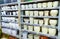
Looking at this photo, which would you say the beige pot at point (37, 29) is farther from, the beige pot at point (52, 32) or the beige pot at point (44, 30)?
the beige pot at point (52, 32)

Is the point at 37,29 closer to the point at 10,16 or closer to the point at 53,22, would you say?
the point at 53,22

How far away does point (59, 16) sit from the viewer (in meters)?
1.80

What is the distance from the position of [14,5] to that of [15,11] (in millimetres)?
169

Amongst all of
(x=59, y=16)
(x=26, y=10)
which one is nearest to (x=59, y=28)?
(x=59, y=16)

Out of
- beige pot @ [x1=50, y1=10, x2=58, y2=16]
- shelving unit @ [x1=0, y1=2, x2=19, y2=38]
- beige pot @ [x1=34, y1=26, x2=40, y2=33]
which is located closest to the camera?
beige pot @ [x1=50, y1=10, x2=58, y2=16]

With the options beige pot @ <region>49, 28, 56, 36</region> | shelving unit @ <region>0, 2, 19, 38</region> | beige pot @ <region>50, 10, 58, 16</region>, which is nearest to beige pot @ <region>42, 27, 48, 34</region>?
beige pot @ <region>49, 28, 56, 36</region>

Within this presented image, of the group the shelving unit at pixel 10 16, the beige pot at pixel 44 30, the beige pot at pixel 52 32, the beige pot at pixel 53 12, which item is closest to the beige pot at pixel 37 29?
the beige pot at pixel 44 30

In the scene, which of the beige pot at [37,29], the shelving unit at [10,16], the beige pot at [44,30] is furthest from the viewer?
the shelving unit at [10,16]

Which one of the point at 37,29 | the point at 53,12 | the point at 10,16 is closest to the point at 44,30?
the point at 37,29

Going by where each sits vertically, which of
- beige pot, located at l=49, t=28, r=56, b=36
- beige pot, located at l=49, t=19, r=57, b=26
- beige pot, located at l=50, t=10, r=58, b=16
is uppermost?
→ beige pot, located at l=50, t=10, r=58, b=16

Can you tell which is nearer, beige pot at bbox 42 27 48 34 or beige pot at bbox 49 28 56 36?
beige pot at bbox 49 28 56 36

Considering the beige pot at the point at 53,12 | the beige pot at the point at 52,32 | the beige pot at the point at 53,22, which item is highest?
the beige pot at the point at 53,12

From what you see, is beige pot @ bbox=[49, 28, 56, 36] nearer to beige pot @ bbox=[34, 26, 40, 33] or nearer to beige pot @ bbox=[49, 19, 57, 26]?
beige pot @ bbox=[49, 19, 57, 26]

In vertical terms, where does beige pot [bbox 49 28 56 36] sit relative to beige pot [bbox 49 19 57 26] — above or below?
below
